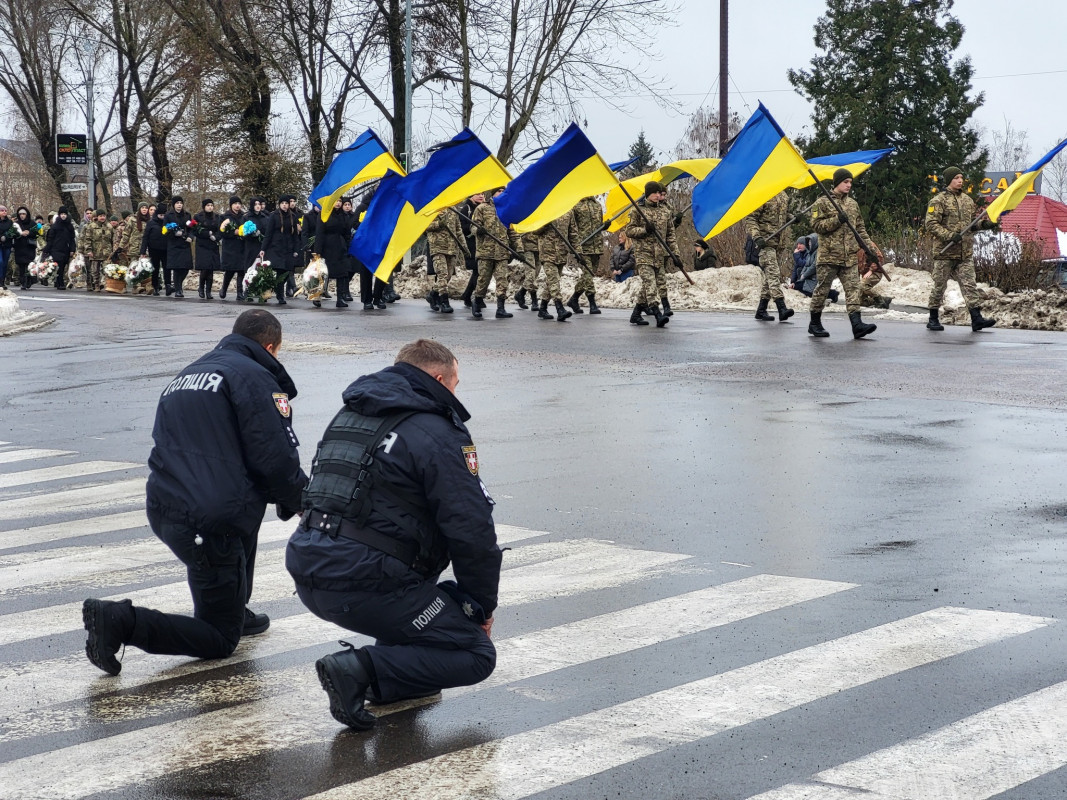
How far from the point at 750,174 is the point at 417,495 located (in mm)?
14925

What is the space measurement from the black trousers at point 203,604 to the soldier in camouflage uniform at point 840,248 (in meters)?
13.2

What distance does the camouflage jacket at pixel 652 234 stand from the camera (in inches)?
795

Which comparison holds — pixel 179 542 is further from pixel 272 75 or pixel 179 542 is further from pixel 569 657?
pixel 272 75

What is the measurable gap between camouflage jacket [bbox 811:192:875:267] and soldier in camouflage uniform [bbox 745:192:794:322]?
2.35 metres

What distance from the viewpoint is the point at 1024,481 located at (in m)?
9.09

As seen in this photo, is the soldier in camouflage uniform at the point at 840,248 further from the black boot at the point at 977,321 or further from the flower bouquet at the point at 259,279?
the flower bouquet at the point at 259,279

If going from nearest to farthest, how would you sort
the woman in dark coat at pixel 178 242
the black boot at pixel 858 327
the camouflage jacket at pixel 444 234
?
the black boot at pixel 858 327 < the camouflage jacket at pixel 444 234 < the woman in dark coat at pixel 178 242

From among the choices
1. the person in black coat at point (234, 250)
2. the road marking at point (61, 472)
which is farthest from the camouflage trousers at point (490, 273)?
the road marking at point (61, 472)

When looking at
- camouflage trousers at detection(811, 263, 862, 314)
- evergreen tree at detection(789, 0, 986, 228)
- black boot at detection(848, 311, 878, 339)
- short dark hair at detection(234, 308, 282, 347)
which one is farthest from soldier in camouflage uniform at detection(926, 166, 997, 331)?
evergreen tree at detection(789, 0, 986, 228)

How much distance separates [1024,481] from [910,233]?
2295cm

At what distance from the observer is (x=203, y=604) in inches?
222

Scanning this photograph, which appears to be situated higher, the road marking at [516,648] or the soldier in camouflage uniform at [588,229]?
the soldier in camouflage uniform at [588,229]

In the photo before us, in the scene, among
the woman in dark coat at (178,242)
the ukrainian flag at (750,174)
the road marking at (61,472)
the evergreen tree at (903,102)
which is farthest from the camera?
the evergreen tree at (903,102)

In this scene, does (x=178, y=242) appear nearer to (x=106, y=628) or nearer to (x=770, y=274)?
(x=770, y=274)
